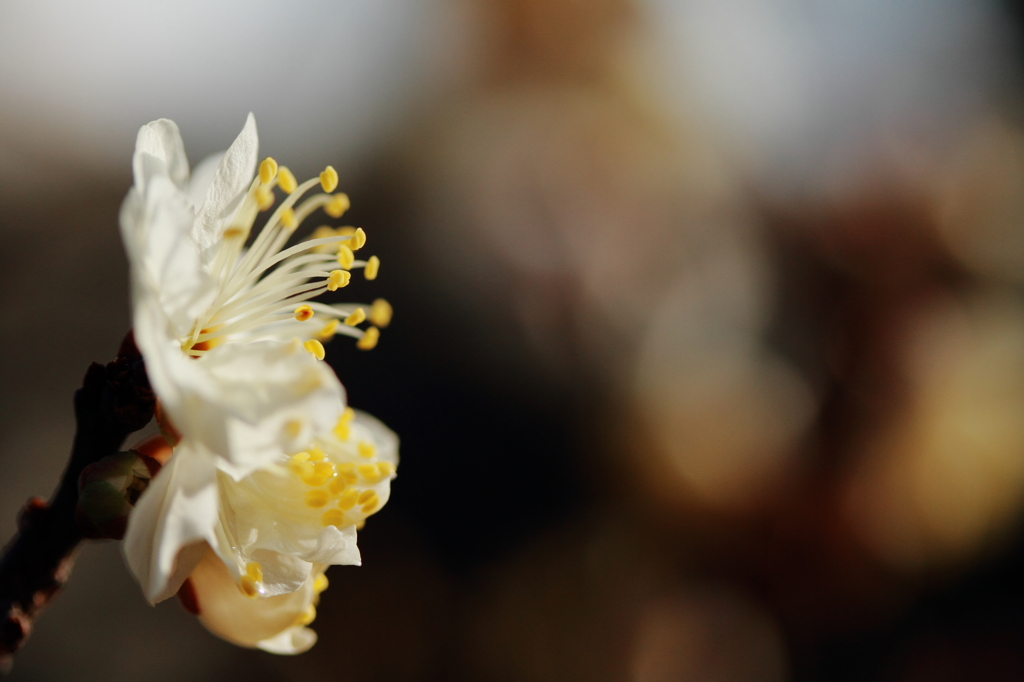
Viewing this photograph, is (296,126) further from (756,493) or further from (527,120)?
(756,493)

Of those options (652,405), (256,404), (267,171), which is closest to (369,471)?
(256,404)

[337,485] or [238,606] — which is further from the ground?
[337,485]

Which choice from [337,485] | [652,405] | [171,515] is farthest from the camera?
[652,405]

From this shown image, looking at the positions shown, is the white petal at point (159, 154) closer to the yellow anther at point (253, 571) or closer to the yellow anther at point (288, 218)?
the yellow anther at point (288, 218)

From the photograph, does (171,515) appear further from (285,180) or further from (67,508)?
(285,180)

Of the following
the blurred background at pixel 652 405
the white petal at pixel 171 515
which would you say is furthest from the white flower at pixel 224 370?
the blurred background at pixel 652 405

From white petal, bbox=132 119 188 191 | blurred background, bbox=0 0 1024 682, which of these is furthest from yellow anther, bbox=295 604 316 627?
blurred background, bbox=0 0 1024 682
